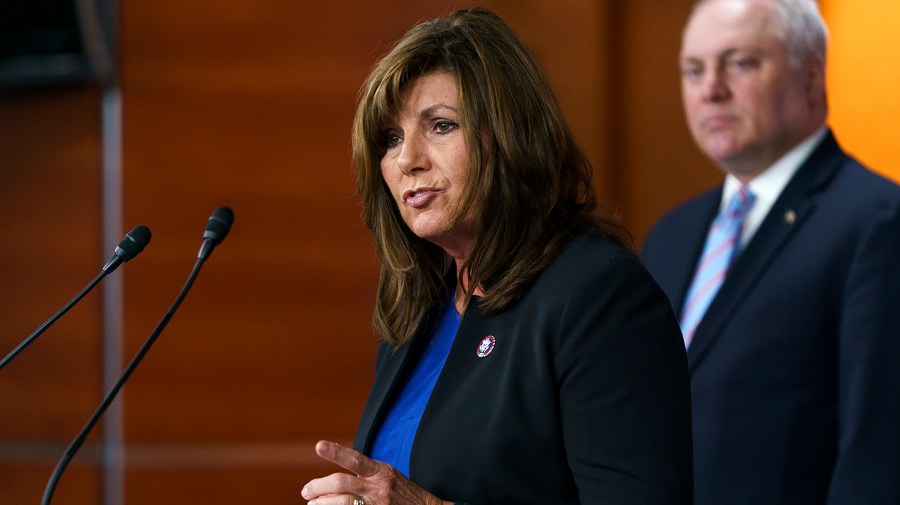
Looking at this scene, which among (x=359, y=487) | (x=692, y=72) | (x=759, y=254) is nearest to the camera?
(x=359, y=487)

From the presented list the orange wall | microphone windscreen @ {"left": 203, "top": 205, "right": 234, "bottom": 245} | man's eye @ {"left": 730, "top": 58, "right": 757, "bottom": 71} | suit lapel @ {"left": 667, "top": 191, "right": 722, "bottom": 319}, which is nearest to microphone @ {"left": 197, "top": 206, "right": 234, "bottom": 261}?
microphone windscreen @ {"left": 203, "top": 205, "right": 234, "bottom": 245}

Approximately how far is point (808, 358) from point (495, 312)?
0.97 m

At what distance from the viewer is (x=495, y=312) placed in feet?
5.18

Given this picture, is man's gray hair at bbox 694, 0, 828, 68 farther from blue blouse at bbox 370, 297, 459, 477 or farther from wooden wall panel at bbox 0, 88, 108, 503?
wooden wall panel at bbox 0, 88, 108, 503

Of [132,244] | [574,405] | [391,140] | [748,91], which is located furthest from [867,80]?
[132,244]

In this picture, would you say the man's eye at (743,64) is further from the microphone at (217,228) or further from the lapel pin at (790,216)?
the microphone at (217,228)

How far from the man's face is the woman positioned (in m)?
1.04

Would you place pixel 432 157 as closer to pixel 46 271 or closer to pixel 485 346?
pixel 485 346

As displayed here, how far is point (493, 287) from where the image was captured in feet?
5.24

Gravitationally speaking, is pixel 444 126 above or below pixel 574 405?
above

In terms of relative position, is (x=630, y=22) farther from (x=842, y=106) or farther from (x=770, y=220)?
(x=770, y=220)

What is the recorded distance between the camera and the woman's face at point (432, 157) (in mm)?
1643

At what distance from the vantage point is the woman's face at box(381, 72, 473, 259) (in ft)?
5.39

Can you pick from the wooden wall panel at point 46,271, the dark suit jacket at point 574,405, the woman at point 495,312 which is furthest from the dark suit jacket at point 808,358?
the wooden wall panel at point 46,271
